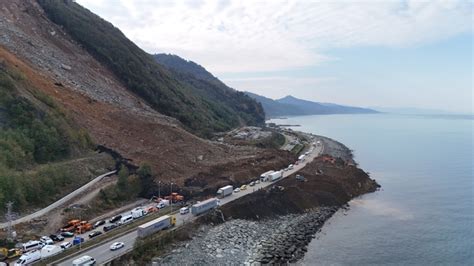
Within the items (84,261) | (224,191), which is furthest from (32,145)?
(224,191)

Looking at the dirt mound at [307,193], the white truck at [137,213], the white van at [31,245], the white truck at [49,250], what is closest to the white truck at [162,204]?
the white truck at [137,213]

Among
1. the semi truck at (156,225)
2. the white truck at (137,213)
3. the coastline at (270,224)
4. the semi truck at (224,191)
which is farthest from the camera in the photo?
the semi truck at (224,191)

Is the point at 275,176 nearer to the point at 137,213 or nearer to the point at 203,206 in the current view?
the point at 203,206

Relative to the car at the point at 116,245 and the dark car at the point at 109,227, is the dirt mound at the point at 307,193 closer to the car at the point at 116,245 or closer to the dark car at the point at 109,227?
the dark car at the point at 109,227

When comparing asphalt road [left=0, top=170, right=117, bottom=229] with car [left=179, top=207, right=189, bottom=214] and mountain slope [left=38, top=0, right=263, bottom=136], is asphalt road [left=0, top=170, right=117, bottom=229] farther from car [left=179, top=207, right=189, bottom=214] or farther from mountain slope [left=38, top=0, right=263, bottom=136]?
mountain slope [left=38, top=0, right=263, bottom=136]

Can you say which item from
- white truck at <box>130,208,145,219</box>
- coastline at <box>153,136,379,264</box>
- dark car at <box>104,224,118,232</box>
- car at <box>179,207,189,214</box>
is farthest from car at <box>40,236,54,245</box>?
car at <box>179,207,189,214</box>

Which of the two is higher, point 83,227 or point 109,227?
point 83,227
